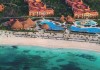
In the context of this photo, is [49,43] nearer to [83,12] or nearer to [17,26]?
[17,26]

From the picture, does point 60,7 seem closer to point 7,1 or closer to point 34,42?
point 7,1

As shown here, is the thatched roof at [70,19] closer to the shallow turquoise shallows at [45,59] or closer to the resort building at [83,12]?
the resort building at [83,12]

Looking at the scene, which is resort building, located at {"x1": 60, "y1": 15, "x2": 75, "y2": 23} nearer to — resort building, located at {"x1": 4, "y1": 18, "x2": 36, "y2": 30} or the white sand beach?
resort building, located at {"x1": 4, "y1": 18, "x2": 36, "y2": 30}

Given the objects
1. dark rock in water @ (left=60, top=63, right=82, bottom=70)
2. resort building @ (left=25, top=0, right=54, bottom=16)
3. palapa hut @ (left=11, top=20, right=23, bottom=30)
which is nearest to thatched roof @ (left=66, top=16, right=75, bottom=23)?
resort building @ (left=25, top=0, right=54, bottom=16)

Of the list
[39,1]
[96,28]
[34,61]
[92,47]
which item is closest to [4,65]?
[34,61]

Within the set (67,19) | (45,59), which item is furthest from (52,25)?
(45,59)
